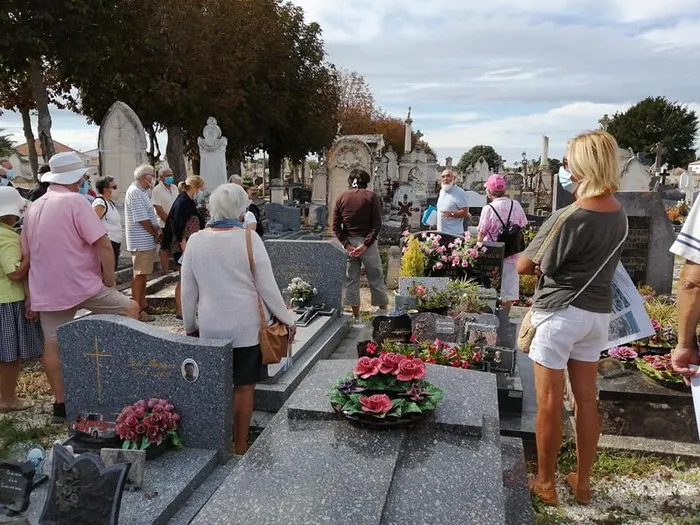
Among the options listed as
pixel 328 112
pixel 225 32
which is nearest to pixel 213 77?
pixel 225 32

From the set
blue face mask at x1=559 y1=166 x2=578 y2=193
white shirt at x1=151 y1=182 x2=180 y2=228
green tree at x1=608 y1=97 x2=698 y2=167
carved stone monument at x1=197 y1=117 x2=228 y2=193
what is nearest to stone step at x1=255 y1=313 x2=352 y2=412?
blue face mask at x1=559 y1=166 x2=578 y2=193

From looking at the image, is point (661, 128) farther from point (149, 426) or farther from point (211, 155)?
point (149, 426)

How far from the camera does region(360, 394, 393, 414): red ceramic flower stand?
2.86 m

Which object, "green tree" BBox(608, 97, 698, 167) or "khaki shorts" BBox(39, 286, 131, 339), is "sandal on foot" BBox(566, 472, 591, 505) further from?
"green tree" BBox(608, 97, 698, 167)

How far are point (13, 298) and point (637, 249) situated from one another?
24.9ft

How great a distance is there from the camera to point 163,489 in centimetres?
305

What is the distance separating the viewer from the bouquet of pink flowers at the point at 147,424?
3289mm

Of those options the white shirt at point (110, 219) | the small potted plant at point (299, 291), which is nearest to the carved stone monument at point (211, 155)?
the white shirt at point (110, 219)

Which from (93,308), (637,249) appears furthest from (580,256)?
(637,249)

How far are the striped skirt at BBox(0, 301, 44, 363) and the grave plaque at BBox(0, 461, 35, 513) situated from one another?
175 cm

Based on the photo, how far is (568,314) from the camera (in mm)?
3129

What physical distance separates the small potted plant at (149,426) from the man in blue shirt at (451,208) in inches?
200

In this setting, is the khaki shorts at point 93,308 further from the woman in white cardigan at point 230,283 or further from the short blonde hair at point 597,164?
the short blonde hair at point 597,164

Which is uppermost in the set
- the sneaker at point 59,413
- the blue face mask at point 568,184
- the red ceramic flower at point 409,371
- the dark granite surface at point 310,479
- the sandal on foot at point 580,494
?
the blue face mask at point 568,184
